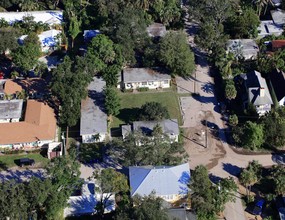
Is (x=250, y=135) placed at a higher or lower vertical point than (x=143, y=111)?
higher

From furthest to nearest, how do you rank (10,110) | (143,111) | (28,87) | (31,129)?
(28,87) < (10,110) < (143,111) < (31,129)

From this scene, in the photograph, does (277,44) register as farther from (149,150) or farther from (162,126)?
(149,150)

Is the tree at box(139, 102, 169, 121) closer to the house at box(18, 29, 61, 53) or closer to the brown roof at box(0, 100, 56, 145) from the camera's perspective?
the brown roof at box(0, 100, 56, 145)

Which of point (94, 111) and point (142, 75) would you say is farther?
point (142, 75)

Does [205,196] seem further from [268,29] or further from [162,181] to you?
[268,29]

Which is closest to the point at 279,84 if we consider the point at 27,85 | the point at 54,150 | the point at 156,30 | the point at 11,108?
the point at 156,30

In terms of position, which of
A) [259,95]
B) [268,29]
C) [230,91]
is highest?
[268,29]

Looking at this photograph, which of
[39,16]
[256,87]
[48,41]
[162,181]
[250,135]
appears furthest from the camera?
[39,16]
